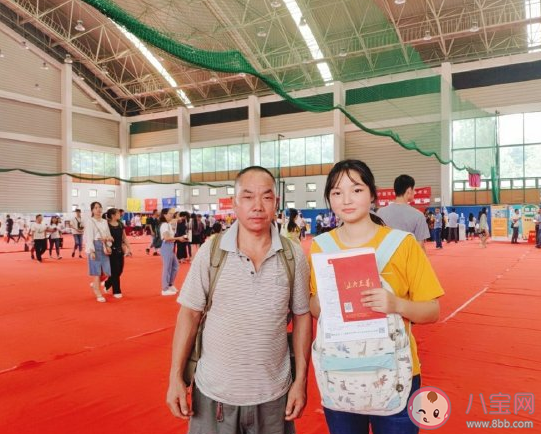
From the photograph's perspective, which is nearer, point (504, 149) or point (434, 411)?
point (434, 411)

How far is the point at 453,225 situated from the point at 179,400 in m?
18.7

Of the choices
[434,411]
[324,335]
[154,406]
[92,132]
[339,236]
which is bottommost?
[154,406]

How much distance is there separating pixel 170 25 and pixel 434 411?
48.2 feet

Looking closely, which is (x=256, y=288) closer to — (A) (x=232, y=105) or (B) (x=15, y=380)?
(B) (x=15, y=380)

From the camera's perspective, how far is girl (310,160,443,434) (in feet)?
4.30

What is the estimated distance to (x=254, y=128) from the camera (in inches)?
1129

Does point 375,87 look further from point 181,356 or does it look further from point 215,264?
point 181,356

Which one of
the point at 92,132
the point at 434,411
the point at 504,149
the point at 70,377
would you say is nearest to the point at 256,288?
the point at 434,411

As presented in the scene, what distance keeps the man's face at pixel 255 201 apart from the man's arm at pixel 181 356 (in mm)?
371

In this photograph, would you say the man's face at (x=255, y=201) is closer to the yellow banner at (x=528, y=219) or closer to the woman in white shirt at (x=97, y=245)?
the woman in white shirt at (x=97, y=245)

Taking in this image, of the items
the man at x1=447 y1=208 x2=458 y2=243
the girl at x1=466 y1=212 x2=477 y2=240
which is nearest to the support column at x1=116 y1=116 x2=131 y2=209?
the man at x1=447 y1=208 x2=458 y2=243

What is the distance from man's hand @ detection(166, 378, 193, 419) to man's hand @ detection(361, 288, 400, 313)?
2.29 ft

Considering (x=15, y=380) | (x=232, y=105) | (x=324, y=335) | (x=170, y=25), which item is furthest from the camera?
(x=232, y=105)

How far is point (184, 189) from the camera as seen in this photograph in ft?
102
